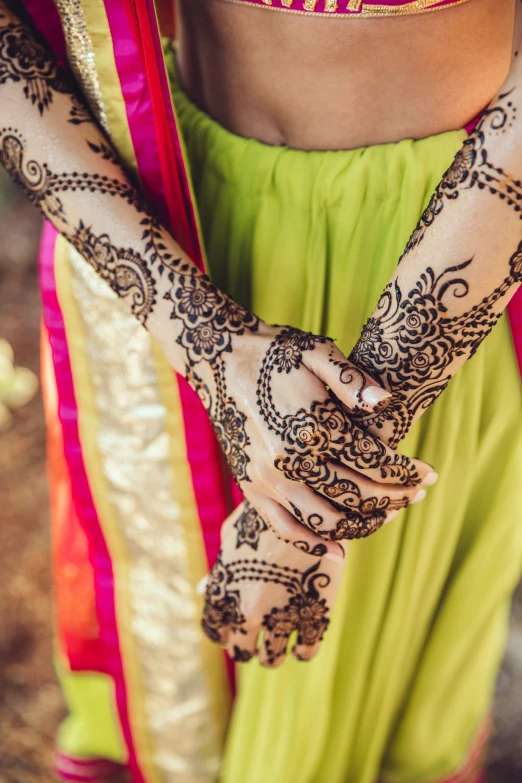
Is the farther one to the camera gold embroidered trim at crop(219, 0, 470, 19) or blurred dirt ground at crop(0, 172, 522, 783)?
blurred dirt ground at crop(0, 172, 522, 783)

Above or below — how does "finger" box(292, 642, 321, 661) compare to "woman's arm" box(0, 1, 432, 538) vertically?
below

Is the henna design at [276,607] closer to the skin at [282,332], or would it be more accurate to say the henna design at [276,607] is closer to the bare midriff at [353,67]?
the skin at [282,332]

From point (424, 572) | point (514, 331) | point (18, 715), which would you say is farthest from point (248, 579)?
point (18, 715)

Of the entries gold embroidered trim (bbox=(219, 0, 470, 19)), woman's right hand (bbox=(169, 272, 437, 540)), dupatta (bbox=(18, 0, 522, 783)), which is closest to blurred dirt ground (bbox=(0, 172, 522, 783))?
dupatta (bbox=(18, 0, 522, 783))

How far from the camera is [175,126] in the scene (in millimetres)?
744

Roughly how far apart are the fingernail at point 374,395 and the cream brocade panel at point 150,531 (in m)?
0.30

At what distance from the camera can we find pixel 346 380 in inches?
25.0

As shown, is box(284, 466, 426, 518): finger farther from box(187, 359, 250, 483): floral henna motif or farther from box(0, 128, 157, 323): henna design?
box(0, 128, 157, 323): henna design

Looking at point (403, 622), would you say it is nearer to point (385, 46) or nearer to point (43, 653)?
point (385, 46)

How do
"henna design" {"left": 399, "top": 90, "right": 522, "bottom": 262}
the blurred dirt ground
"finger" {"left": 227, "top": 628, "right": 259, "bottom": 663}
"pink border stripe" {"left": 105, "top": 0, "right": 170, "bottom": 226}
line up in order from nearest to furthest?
"henna design" {"left": 399, "top": 90, "right": 522, "bottom": 262}
"pink border stripe" {"left": 105, "top": 0, "right": 170, "bottom": 226}
"finger" {"left": 227, "top": 628, "right": 259, "bottom": 663}
the blurred dirt ground

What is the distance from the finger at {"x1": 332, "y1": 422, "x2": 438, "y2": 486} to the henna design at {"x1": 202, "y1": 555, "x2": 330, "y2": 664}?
146mm

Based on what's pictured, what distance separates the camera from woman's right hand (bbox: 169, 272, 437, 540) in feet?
2.12

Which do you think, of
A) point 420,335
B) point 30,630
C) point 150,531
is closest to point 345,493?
point 420,335

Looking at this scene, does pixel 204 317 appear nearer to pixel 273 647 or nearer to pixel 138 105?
pixel 138 105
